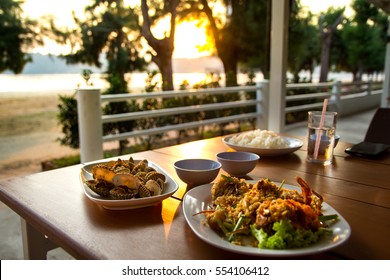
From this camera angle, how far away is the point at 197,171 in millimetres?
960

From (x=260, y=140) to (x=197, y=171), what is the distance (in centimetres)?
51

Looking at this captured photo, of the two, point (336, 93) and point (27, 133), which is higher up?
point (336, 93)

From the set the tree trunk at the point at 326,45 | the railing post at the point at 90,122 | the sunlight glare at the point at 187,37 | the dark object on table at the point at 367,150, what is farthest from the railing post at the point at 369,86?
the dark object on table at the point at 367,150

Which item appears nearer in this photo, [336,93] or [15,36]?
[15,36]

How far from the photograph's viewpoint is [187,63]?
15.6ft

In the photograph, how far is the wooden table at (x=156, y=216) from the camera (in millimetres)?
662

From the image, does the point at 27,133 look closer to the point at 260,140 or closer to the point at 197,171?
the point at 260,140

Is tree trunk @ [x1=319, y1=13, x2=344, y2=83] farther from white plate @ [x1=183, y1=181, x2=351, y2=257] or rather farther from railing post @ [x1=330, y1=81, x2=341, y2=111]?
white plate @ [x1=183, y1=181, x2=351, y2=257]

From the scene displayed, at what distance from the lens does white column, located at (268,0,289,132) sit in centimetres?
352

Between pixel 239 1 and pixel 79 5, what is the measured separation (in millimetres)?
2262

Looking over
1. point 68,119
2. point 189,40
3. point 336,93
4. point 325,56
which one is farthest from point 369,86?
point 68,119

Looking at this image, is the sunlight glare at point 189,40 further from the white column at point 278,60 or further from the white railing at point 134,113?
the white column at point 278,60
